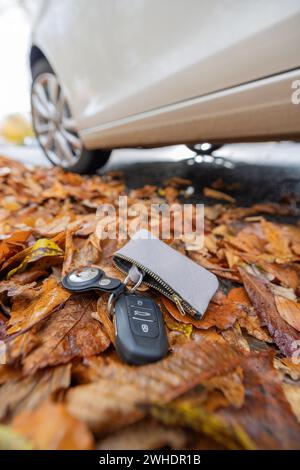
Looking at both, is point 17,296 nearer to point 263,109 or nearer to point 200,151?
point 263,109

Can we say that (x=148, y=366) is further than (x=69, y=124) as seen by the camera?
No

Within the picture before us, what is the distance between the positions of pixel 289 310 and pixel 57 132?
235cm

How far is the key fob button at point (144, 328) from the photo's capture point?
0.55 metres

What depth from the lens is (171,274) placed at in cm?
72

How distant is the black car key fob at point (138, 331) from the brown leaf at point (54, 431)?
0.15m

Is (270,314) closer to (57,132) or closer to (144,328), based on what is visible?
(144,328)

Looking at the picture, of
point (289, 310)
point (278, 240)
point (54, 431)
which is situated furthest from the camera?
point (278, 240)

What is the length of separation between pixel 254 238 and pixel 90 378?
992 mm

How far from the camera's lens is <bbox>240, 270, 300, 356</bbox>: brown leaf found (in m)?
0.69

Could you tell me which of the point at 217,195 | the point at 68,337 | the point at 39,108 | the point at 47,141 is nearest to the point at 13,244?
the point at 68,337

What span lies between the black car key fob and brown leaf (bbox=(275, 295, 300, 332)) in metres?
0.38

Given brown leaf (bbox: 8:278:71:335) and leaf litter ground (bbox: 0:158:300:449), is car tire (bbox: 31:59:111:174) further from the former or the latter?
brown leaf (bbox: 8:278:71:335)

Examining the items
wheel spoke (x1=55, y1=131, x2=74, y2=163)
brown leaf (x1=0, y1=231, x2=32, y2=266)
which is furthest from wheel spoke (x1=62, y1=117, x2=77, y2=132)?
brown leaf (x1=0, y1=231, x2=32, y2=266)

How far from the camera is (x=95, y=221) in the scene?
116 cm
